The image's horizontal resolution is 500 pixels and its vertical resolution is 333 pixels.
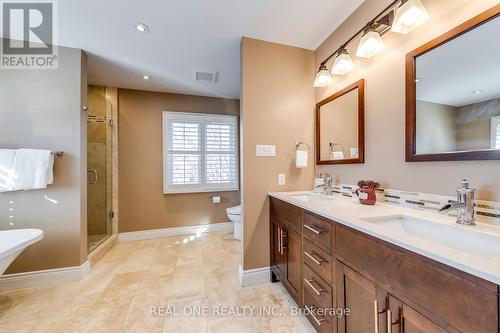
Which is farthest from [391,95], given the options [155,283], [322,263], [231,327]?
[155,283]

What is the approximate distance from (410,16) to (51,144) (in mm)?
3057

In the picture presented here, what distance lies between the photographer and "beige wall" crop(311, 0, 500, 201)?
38.0 inches

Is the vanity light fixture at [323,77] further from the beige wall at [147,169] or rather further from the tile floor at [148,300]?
the beige wall at [147,169]

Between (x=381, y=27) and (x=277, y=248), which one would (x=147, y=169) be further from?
(x=381, y=27)

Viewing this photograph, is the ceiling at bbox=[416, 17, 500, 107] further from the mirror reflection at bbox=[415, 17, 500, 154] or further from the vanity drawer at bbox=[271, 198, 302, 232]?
the vanity drawer at bbox=[271, 198, 302, 232]

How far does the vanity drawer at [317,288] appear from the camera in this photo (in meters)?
1.13

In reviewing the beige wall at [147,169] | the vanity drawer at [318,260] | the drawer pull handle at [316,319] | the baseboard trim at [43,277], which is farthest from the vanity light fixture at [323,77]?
the baseboard trim at [43,277]

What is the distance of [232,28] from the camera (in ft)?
5.85

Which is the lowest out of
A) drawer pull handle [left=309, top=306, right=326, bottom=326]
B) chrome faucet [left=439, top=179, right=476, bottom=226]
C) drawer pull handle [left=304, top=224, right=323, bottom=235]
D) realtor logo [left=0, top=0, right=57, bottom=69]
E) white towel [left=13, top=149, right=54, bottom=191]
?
drawer pull handle [left=309, top=306, right=326, bottom=326]

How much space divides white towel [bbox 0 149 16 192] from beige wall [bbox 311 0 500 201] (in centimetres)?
299

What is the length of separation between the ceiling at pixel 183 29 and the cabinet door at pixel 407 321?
6.41ft

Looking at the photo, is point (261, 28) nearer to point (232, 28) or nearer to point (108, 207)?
point (232, 28)

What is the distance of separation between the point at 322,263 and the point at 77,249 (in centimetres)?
236

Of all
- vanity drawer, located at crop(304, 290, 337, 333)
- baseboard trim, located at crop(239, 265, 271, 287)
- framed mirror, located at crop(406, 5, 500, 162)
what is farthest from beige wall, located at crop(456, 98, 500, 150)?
baseboard trim, located at crop(239, 265, 271, 287)
